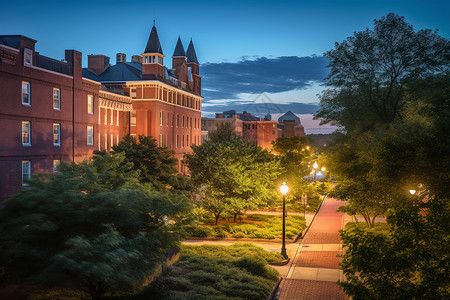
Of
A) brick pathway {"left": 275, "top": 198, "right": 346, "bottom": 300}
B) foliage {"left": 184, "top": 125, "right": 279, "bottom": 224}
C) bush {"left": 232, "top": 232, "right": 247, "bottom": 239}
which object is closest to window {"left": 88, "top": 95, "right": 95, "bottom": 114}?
foliage {"left": 184, "top": 125, "right": 279, "bottom": 224}

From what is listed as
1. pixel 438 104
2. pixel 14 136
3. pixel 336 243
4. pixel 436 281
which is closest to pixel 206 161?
pixel 336 243

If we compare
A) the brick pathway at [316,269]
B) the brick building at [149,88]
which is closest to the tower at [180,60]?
the brick building at [149,88]

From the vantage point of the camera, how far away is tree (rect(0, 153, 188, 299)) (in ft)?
30.0

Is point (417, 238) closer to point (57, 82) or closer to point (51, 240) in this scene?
point (51, 240)

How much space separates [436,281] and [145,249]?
7.16 m

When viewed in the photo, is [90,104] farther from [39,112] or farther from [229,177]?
[229,177]

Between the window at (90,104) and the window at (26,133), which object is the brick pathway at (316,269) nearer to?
the window at (26,133)

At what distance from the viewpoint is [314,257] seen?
23.4 m

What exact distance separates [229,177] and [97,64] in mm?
39037

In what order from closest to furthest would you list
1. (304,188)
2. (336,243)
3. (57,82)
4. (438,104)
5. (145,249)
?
(145,249)
(438,104)
(336,243)
(57,82)
(304,188)

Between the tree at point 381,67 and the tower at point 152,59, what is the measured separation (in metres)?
31.0

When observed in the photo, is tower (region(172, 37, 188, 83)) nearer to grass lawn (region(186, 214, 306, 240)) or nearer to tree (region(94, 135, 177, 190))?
tree (region(94, 135, 177, 190))

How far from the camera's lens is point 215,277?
1620cm

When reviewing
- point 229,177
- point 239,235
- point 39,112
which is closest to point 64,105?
point 39,112
